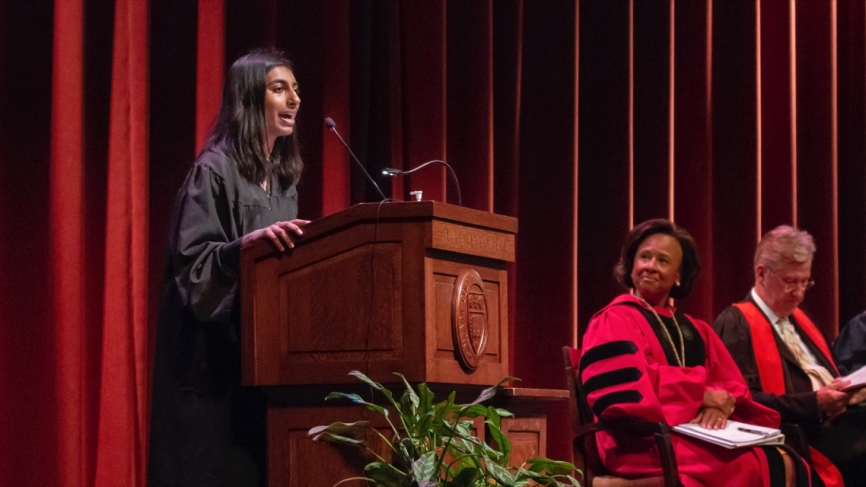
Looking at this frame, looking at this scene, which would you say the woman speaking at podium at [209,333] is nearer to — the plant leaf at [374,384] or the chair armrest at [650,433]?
the plant leaf at [374,384]

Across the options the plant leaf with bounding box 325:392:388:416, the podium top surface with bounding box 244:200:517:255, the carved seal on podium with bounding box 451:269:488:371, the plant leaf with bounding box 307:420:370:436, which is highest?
the podium top surface with bounding box 244:200:517:255

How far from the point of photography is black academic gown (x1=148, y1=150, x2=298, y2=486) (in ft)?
7.82

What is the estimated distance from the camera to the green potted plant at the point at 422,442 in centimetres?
219

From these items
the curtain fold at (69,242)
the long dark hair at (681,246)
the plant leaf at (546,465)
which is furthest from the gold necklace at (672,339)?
the curtain fold at (69,242)

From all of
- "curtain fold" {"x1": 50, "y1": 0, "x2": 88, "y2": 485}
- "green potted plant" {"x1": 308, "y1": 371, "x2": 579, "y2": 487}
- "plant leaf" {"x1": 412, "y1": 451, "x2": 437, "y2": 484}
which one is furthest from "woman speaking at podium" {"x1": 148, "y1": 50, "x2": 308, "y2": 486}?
"curtain fold" {"x1": 50, "y1": 0, "x2": 88, "y2": 485}

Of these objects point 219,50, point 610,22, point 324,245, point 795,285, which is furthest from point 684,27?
point 324,245

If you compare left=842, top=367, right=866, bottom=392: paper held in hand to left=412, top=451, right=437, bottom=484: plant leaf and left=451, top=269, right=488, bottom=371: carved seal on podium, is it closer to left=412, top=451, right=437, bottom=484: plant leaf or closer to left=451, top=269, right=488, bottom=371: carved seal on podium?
left=451, top=269, right=488, bottom=371: carved seal on podium

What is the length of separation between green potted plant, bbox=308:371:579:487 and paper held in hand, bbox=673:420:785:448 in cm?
133

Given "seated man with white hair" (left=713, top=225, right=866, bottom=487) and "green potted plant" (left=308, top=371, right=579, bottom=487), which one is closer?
"green potted plant" (left=308, top=371, right=579, bottom=487)

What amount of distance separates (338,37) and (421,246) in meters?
2.18

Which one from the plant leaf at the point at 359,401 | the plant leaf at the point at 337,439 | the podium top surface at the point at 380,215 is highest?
the podium top surface at the point at 380,215

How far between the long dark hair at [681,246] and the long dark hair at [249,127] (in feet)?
5.45

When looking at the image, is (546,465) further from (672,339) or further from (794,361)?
(794,361)

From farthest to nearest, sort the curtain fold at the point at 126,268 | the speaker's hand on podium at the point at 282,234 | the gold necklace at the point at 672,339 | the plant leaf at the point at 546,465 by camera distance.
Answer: the gold necklace at the point at 672,339
the curtain fold at the point at 126,268
the plant leaf at the point at 546,465
the speaker's hand on podium at the point at 282,234
